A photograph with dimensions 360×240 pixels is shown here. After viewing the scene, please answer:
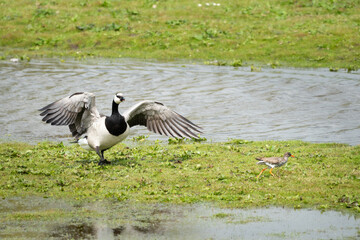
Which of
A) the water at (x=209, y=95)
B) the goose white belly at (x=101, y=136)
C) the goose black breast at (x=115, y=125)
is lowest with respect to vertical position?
the water at (x=209, y=95)

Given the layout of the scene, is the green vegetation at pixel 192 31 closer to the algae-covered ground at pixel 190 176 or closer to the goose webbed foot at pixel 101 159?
the algae-covered ground at pixel 190 176

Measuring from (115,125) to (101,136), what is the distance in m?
0.43

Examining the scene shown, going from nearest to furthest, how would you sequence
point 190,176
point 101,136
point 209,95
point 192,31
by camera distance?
point 190,176 < point 101,136 < point 209,95 < point 192,31

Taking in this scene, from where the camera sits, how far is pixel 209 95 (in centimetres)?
2230

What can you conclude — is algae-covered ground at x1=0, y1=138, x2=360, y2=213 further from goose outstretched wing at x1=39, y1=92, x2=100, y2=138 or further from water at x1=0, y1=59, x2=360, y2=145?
water at x1=0, y1=59, x2=360, y2=145

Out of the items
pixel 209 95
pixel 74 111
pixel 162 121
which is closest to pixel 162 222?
pixel 74 111

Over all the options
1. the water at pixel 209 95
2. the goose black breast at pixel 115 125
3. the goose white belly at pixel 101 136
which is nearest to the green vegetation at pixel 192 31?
the water at pixel 209 95

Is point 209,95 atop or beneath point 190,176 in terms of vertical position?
beneath

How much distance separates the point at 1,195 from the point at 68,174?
1.56 meters

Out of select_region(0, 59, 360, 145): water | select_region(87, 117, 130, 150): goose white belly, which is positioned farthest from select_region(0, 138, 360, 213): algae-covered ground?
select_region(0, 59, 360, 145): water

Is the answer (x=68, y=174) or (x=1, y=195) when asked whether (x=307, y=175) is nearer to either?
(x=68, y=174)

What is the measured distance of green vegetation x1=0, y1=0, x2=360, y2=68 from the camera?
28.5m

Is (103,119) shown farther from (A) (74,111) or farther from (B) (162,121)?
(B) (162,121)

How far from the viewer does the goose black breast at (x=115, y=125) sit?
12.4 m
